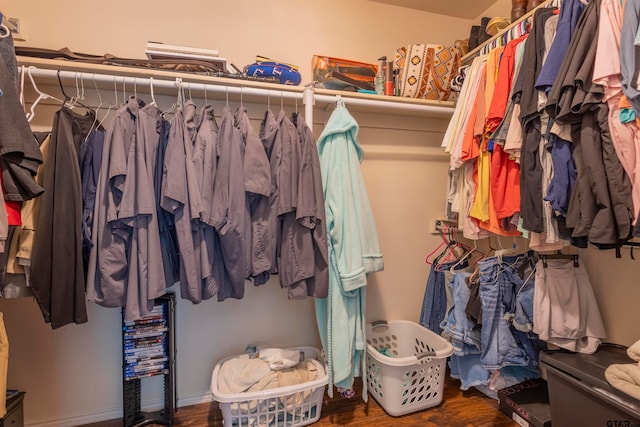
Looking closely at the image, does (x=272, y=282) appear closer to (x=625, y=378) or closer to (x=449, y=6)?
(x=625, y=378)

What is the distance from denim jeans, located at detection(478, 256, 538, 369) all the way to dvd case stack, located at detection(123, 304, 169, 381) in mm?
1502

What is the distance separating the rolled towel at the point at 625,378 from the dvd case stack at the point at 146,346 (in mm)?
1721

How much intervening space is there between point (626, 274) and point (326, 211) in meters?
1.28

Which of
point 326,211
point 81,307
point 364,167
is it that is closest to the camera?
point 81,307

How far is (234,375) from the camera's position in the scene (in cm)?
150

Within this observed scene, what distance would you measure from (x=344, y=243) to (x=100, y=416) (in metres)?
1.48

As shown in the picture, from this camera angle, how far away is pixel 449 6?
2.06 m

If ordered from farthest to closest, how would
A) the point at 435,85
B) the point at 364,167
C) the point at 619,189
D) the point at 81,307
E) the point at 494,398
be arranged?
the point at 364,167
the point at 435,85
the point at 494,398
the point at 81,307
the point at 619,189

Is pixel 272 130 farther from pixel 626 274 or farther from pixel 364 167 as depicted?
pixel 626 274

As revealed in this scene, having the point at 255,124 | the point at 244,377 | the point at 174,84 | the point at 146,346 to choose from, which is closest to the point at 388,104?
the point at 255,124

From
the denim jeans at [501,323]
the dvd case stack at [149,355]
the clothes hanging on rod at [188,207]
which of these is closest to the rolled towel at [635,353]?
the denim jeans at [501,323]

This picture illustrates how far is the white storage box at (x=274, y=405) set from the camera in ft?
4.46

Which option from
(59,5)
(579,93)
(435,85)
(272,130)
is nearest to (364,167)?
(435,85)

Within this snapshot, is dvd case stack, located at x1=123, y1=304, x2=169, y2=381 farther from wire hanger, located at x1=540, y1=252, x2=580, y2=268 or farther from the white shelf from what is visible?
wire hanger, located at x1=540, y1=252, x2=580, y2=268
